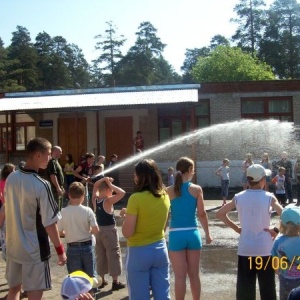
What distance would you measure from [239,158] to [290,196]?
6.61m

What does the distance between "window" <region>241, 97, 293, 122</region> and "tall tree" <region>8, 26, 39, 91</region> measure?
1821 inches

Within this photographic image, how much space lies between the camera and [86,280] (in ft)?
10.9

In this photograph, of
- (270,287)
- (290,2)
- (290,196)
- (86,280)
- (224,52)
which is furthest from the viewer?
(290,2)

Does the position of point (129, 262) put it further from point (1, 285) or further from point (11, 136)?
point (11, 136)

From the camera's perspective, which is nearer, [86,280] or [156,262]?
[86,280]

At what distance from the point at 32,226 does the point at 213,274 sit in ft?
12.6

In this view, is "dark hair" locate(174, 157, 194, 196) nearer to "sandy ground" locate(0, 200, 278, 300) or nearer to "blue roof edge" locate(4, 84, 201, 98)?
"sandy ground" locate(0, 200, 278, 300)

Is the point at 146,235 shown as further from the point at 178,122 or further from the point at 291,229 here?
the point at 178,122

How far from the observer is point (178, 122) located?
24.9m

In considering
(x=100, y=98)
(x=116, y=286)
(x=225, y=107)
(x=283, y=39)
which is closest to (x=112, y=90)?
(x=100, y=98)

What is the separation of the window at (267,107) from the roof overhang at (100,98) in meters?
2.49

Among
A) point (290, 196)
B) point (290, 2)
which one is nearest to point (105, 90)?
point (290, 196)

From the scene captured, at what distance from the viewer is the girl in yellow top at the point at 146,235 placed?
15.5 ft
